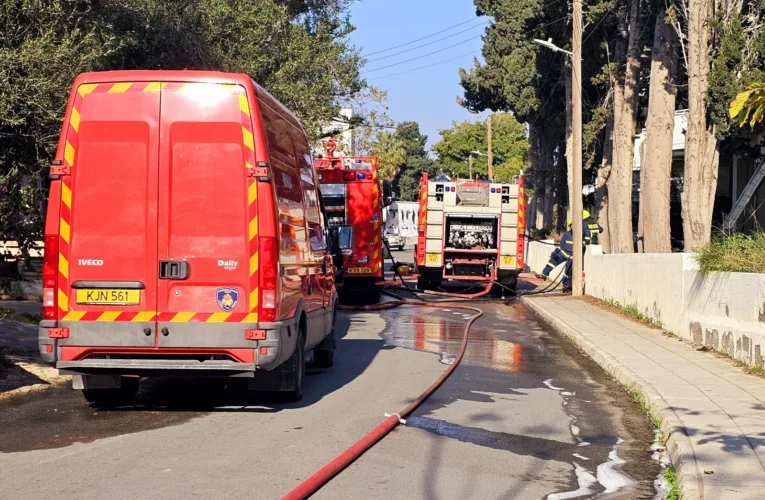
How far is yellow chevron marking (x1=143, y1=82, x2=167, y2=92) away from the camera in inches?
346

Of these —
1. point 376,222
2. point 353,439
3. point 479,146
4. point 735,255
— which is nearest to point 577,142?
point 376,222

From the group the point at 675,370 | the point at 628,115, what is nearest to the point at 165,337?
the point at 675,370

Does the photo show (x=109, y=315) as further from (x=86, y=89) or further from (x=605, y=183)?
(x=605, y=183)

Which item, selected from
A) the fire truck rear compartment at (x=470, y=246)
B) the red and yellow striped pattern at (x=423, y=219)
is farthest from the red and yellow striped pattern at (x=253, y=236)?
the fire truck rear compartment at (x=470, y=246)

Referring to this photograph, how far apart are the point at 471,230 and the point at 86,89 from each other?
1867 centimetres

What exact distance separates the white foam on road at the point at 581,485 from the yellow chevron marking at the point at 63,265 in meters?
4.56

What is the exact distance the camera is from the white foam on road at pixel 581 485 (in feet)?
21.4

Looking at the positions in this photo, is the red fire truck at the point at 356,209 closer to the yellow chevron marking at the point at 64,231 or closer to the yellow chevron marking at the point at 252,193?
the yellow chevron marking at the point at 252,193

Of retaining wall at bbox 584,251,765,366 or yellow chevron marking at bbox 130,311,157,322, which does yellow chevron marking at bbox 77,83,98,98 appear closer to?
yellow chevron marking at bbox 130,311,157,322

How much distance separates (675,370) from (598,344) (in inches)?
123

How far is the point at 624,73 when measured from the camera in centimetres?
3106

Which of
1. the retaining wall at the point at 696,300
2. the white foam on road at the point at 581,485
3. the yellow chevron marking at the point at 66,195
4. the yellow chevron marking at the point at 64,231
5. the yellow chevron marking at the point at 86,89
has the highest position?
the yellow chevron marking at the point at 86,89

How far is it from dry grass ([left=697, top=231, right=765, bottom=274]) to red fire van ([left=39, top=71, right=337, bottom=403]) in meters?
7.28

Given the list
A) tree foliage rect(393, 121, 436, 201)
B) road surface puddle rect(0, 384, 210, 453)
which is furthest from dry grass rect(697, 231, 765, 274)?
tree foliage rect(393, 121, 436, 201)
